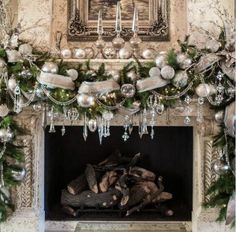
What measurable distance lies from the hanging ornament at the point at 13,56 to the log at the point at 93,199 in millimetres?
1056

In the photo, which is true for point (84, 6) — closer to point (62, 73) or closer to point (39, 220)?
point (62, 73)

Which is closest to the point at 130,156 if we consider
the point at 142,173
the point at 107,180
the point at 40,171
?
the point at 142,173

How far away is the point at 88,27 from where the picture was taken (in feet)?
9.37

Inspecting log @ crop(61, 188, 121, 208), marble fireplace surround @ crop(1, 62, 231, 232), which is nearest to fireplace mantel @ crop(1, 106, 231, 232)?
marble fireplace surround @ crop(1, 62, 231, 232)

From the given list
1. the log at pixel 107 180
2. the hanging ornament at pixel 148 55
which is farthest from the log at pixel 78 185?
the hanging ornament at pixel 148 55

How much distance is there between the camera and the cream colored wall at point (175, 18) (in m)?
2.66

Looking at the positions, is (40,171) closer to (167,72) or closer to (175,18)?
(167,72)

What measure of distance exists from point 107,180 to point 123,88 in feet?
2.88

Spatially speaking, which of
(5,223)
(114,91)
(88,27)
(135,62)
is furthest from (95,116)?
(5,223)

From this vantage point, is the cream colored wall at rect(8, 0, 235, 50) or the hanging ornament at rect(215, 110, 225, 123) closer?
the hanging ornament at rect(215, 110, 225, 123)

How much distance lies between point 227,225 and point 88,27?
153 cm

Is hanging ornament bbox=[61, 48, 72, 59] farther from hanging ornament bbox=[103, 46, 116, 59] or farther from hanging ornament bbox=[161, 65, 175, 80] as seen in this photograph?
hanging ornament bbox=[161, 65, 175, 80]

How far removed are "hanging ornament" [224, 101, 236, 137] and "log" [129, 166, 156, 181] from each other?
0.77 m

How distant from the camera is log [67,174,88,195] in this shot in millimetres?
3007
